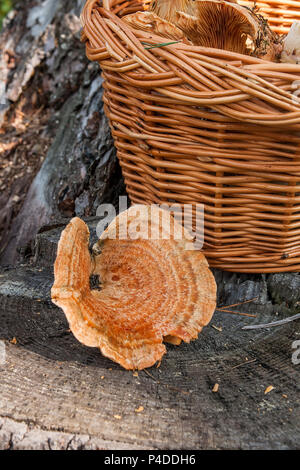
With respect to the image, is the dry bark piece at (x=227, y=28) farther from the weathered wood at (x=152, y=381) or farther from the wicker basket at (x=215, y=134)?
the weathered wood at (x=152, y=381)

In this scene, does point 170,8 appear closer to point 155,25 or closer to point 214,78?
point 155,25

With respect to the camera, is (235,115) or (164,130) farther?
(164,130)

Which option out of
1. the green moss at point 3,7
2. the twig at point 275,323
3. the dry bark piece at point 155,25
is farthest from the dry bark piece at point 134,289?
the green moss at point 3,7

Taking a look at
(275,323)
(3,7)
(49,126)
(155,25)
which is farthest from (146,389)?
(3,7)
